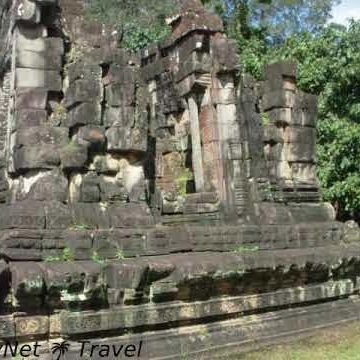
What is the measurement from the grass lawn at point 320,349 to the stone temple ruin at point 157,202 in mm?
228

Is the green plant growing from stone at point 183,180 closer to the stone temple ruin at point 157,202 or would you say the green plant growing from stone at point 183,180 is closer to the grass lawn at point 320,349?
the stone temple ruin at point 157,202

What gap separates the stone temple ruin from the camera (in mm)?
6215

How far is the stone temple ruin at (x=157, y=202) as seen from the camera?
6.21 meters

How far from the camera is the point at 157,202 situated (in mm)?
9125

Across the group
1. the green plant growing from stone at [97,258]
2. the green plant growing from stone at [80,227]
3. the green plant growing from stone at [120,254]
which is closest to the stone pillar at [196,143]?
the green plant growing from stone at [120,254]

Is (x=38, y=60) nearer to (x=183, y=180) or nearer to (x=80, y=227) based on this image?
(x=80, y=227)

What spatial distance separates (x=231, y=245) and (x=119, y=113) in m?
2.38

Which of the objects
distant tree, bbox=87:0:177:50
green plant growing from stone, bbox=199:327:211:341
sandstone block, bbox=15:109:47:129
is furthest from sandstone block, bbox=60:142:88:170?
distant tree, bbox=87:0:177:50

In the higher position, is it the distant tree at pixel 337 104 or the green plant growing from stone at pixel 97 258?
the distant tree at pixel 337 104

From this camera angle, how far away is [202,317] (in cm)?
703

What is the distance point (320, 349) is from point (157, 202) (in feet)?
11.1

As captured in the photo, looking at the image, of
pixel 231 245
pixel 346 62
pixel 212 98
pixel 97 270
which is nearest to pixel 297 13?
pixel 346 62

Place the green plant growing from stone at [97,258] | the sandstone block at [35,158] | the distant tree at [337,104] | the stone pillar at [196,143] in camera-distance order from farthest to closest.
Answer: the distant tree at [337,104]
the stone pillar at [196,143]
the sandstone block at [35,158]
the green plant growing from stone at [97,258]

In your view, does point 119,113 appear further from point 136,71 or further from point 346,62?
point 346,62
